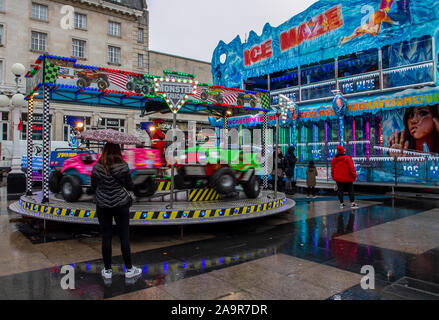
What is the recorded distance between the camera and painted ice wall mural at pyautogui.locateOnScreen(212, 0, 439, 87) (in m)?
12.5

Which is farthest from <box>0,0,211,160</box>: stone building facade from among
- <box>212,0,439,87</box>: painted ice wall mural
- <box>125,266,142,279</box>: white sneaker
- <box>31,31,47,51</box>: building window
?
<box>125,266,142,279</box>: white sneaker

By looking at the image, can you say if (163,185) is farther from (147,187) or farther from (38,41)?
(38,41)

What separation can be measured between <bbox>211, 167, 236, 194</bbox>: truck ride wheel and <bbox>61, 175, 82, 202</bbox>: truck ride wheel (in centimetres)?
331

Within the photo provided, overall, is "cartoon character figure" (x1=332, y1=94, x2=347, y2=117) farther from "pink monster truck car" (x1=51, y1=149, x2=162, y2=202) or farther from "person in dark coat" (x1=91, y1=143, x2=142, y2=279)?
"person in dark coat" (x1=91, y1=143, x2=142, y2=279)

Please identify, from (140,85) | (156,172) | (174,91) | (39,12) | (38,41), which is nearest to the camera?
(174,91)

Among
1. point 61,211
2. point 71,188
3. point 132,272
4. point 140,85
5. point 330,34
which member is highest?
point 330,34

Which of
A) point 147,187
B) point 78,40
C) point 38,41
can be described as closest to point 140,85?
point 147,187

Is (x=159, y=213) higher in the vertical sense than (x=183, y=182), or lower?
lower

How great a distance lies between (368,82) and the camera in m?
14.8

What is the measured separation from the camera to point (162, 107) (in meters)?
11.7

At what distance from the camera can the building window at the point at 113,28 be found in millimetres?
32219

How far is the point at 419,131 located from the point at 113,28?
2956cm
